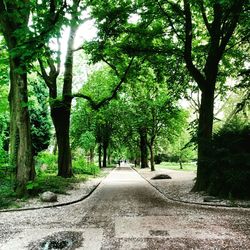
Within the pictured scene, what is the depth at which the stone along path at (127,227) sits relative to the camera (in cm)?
688

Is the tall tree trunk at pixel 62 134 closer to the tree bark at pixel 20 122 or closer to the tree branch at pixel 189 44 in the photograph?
the tree bark at pixel 20 122

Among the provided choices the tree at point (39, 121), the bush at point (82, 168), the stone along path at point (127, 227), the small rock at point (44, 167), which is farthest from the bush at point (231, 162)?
the tree at point (39, 121)

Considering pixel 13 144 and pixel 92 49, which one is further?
pixel 92 49

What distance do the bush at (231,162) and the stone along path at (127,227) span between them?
7.74 ft

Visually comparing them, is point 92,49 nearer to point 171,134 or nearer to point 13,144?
point 13,144

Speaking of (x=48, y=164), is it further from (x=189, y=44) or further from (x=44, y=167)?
(x=189, y=44)

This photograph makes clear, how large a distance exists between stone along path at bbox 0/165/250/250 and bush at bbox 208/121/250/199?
2.36 metres

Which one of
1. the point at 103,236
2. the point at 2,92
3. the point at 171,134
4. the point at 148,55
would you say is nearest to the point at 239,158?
the point at 148,55

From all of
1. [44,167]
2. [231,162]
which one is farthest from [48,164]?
[231,162]

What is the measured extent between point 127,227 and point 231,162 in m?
6.65

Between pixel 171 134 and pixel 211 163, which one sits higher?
pixel 171 134

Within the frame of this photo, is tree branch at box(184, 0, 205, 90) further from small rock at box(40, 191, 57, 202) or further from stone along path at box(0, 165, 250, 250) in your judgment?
small rock at box(40, 191, 57, 202)

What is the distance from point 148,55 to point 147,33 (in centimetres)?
126

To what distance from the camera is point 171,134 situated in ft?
129
